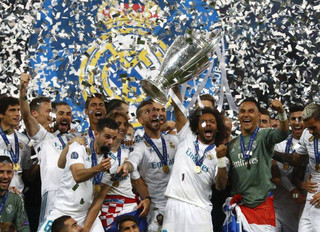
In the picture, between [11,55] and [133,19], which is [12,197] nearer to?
[11,55]

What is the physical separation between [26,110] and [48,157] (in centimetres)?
58

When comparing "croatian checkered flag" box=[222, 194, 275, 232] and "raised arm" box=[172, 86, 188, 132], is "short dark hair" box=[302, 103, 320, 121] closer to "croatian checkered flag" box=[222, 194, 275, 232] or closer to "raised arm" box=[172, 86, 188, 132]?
"croatian checkered flag" box=[222, 194, 275, 232]

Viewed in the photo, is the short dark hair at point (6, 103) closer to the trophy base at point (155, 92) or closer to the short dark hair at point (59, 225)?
the trophy base at point (155, 92)

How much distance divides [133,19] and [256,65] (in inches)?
72.4

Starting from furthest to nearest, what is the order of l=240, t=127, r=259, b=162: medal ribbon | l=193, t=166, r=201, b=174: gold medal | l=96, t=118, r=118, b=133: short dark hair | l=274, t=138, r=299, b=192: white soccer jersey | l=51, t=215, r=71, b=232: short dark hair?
l=274, t=138, r=299, b=192: white soccer jersey < l=240, t=127, r=259, b=162: medal ribbon < l=193, t=166, r=201, b=174: gold medal < l=96, t=118, r=118, b=133: short dark hair < l=51, t=215, r=71, b=232: short dark hair

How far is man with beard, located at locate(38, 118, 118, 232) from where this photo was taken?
530cm

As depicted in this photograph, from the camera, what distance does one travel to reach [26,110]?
231 inches

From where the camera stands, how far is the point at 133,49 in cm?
820

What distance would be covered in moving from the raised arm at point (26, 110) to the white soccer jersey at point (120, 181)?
2.91ft

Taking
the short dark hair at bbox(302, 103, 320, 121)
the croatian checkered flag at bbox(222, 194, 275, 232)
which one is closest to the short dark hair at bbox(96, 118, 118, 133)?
the croatian checkered flag at bbox(222, 194, 275, 232)

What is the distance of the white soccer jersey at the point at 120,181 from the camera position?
18.7ft

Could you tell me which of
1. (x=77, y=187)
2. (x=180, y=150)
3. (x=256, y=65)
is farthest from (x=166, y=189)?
(x=256, y=65)

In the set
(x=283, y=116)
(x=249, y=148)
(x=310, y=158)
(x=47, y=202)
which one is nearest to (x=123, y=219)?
(x=47, y=202)

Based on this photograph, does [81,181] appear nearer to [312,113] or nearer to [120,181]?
[120,181]
